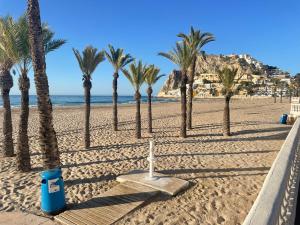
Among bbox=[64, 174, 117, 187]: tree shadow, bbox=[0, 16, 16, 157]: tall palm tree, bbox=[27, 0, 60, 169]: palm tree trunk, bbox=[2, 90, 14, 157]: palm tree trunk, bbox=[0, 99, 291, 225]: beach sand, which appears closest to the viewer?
bbox=[0, 99, 291, 225]: beach sand

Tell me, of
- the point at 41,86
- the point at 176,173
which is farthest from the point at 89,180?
the point at 41,86

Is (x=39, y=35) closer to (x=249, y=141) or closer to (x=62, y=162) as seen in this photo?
(x=62, y=162)

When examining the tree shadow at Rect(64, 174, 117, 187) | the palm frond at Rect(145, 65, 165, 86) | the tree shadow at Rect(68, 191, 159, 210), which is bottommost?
the tree shadow at Rect(64, 174, 117, 187)

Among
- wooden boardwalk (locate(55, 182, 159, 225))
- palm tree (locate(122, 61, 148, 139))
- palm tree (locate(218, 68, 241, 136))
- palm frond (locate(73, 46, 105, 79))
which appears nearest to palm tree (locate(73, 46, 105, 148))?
palm frond (locate(73, 46, 105, 79))

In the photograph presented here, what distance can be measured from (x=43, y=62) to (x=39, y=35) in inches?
A: 29.3

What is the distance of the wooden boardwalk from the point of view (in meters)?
4.98

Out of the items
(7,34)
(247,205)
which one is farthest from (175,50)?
(247,205)

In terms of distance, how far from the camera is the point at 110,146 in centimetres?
1258

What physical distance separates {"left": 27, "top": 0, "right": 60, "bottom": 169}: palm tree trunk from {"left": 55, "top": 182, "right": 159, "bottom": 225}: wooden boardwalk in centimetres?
194

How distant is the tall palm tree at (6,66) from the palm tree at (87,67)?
3390 millimetres

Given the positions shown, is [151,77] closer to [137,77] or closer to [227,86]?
[137,77]

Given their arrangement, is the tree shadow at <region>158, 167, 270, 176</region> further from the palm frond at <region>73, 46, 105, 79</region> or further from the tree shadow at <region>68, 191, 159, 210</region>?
the palm frond at <region>73, 46, 105, 79</region>

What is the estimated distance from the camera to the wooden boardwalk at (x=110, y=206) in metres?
4.98

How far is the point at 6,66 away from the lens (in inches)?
367
